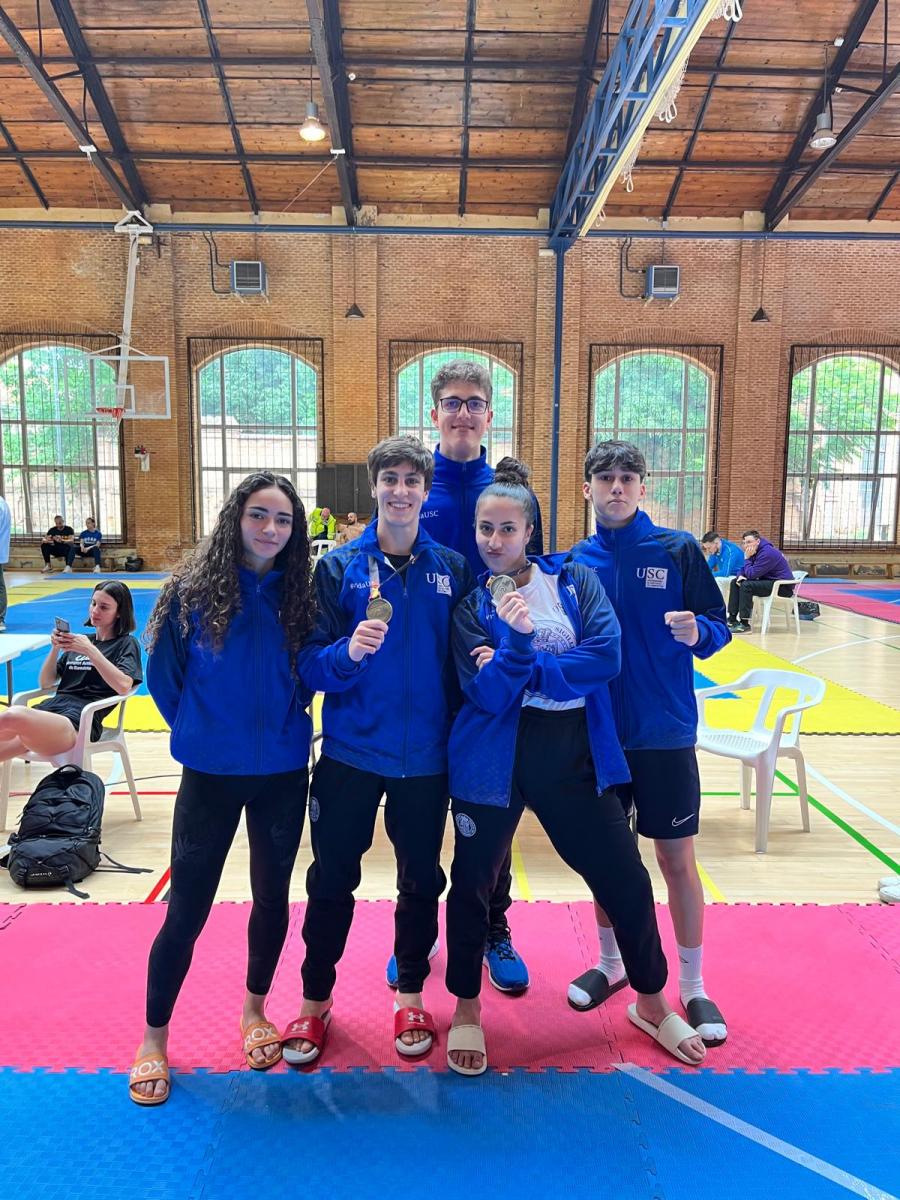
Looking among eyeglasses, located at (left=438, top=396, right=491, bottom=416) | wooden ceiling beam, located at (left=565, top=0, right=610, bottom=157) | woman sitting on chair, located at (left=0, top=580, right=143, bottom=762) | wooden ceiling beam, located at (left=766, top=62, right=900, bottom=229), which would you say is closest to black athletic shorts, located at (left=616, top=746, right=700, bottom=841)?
eyeglasses, located at (left=438, top=396, right=491, bottom=416)

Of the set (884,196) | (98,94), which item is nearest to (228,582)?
(98,94)

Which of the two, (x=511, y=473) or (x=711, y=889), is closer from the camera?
(x=511, y=473)

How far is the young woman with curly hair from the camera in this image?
93.7 inches

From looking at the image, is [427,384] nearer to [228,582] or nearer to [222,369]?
[222,369]

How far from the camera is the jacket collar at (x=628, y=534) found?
274cm

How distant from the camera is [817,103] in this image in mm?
14273

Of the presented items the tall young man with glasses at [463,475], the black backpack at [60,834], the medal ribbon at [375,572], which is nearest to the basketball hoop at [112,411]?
the black backpack at [60,834]

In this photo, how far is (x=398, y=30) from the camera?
1280cm

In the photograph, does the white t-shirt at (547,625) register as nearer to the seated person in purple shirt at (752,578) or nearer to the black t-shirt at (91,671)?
the black t-shirt at (91,671)

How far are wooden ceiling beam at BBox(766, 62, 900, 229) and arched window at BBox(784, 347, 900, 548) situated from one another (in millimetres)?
2921

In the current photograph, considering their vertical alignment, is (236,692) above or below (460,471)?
below

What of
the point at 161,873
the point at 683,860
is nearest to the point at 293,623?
the point at 683,860

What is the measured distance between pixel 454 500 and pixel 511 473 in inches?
11.7

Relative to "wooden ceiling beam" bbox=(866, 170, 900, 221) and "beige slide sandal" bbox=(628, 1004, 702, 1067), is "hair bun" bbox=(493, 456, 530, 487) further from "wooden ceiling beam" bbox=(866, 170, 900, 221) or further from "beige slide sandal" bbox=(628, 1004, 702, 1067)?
"wooden ceiling beam" bbox=(866, 170, 900, 221)
